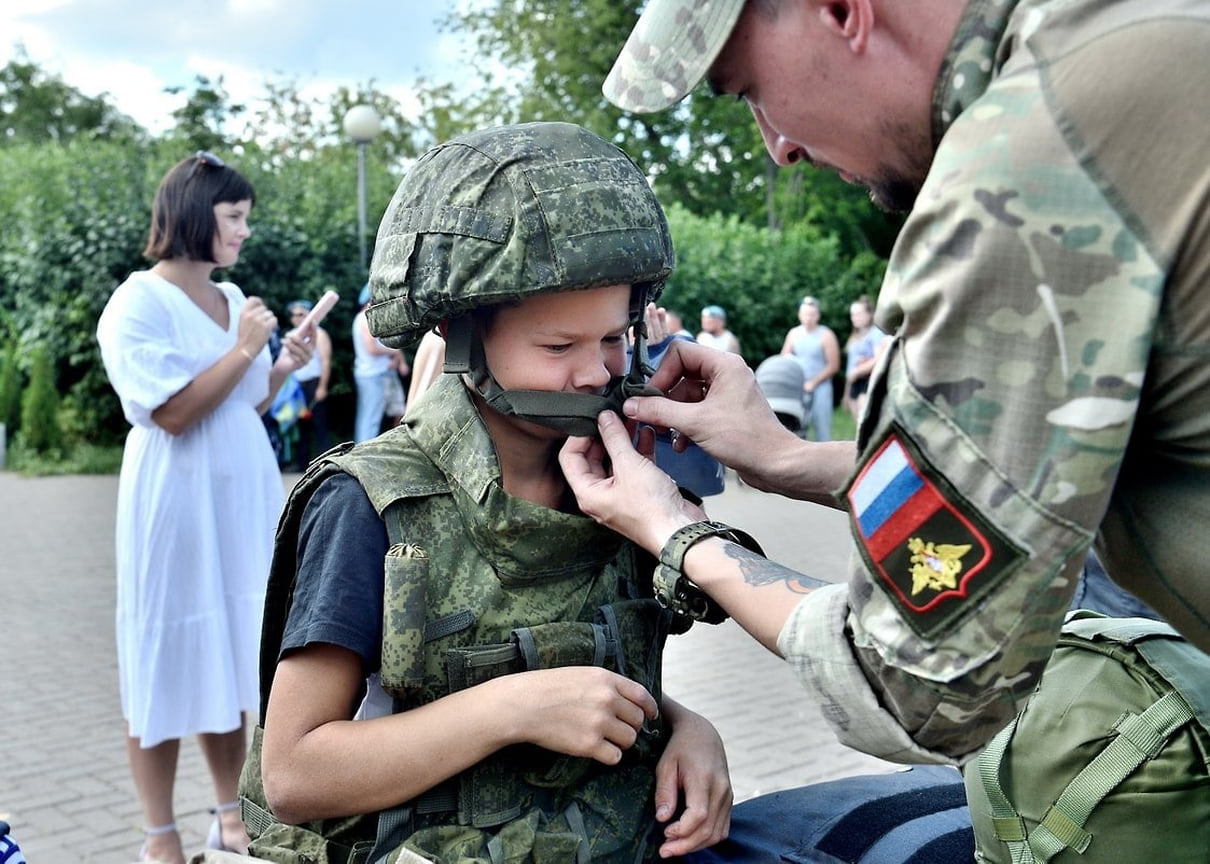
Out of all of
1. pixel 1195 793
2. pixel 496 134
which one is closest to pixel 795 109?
pixel 496 134

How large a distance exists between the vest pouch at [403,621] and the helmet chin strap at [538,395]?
35 cm

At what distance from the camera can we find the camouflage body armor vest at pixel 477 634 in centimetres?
191

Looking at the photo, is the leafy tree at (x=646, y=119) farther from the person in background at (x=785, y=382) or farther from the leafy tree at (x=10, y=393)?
the person in background at (x=785, y=382)

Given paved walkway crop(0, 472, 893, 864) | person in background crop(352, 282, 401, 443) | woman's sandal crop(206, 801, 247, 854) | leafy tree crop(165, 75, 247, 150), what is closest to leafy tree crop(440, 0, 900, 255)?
leafy tree crop(165, 75, 247, 150)

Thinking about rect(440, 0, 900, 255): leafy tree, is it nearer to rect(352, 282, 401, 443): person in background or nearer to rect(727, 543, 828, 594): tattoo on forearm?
rect(352, 282, 401, 443): person in background

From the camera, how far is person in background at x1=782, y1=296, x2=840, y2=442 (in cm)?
1549

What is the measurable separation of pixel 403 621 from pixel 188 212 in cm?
315

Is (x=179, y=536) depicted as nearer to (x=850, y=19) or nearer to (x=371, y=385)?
(x=850, y=19)

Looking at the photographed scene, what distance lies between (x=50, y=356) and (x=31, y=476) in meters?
1.66

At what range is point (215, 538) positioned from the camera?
4559 millimetres

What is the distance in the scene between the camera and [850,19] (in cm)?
140

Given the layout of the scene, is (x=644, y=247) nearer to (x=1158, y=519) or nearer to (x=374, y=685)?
(x=374, y=685)

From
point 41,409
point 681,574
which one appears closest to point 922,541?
point 681,574

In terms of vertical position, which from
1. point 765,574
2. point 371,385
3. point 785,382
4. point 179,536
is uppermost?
point 765,574
